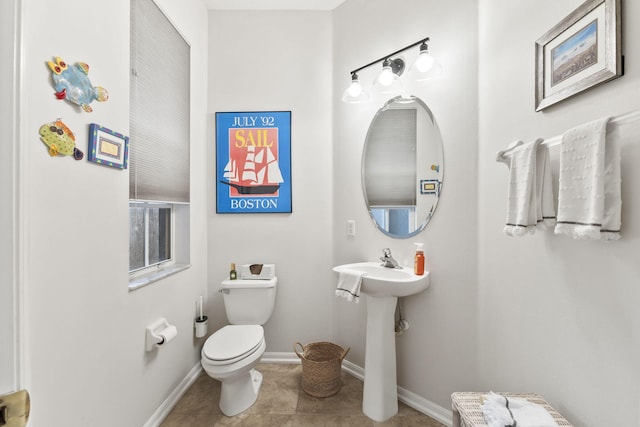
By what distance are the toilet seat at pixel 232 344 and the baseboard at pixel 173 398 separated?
420 millimetres

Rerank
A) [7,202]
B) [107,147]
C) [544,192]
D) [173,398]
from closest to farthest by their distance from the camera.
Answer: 1. [7,202]
2. [544,192]
3. [107,147]
4. [173,398]

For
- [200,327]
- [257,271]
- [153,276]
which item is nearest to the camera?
[153,276]

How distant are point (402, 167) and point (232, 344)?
5.28 ft

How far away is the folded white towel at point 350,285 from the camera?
5.10ft

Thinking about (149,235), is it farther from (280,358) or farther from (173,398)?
(280,358)

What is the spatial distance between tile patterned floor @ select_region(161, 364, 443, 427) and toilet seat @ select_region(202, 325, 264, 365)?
0.40 meters

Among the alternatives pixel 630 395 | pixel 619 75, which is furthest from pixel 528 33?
pixel 630 395

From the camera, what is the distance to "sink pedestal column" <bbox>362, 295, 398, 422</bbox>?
5.34 feet

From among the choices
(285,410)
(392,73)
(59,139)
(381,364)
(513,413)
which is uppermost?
(392,73)

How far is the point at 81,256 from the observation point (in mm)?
1102

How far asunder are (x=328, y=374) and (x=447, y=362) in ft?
2.52

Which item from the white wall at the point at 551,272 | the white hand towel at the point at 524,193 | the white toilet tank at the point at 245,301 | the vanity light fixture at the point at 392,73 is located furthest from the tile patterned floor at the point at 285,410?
the vanity light fixture at the point at 392,73

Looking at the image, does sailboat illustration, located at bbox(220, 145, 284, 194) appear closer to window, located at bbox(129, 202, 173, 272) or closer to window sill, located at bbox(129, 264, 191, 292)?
window, located at bbox(129, 202, 173, 272)

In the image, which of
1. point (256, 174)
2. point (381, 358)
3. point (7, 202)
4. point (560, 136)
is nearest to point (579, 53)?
point (560, 136)
